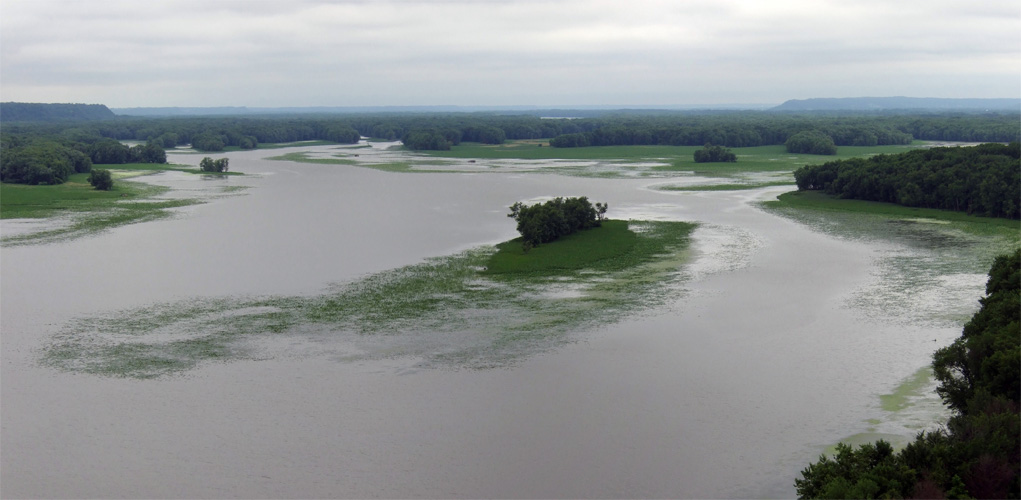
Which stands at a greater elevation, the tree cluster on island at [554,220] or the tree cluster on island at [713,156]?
the tree cluster on island at [713,156]

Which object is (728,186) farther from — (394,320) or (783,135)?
(783,135)

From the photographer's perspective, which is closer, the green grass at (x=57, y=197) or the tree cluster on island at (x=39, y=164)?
the green grass at (x=57, y=197)

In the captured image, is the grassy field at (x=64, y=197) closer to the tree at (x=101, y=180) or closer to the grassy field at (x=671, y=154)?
the tree at (x=101, y=180)

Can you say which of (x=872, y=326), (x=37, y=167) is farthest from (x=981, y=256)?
(x=37, y=167)

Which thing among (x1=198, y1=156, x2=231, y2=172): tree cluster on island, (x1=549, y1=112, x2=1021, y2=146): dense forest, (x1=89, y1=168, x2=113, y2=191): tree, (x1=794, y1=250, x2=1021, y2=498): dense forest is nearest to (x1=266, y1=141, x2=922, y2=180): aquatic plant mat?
(x1=549, y1=112, x2=1021, y2=146): dense forest

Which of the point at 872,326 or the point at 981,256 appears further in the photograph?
the point at 981,256

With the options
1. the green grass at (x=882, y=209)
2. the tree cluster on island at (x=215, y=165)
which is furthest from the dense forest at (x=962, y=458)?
the tree cluster on island at (x=215, y=165)

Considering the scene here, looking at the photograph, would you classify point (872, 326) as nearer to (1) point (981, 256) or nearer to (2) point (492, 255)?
(1) point (981, 256)
